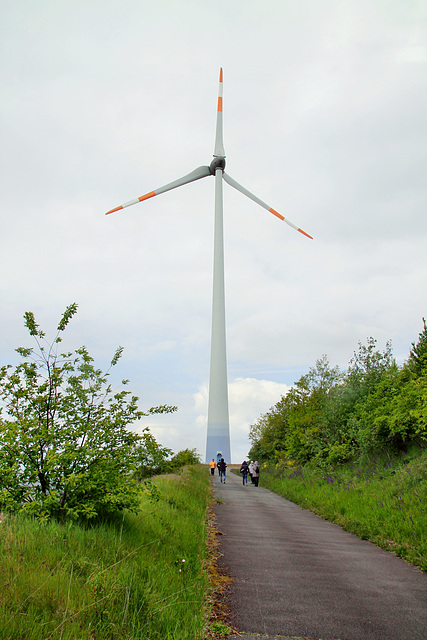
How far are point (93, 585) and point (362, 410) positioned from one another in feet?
59.2

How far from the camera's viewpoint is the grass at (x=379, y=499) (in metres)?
10.5

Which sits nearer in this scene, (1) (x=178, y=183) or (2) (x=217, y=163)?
(1) (x=178, y=183)

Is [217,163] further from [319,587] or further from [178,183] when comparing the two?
[319,587]

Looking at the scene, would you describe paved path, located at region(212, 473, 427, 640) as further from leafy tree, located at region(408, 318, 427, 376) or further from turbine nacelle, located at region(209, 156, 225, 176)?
turbine nacelle, located at region(209, 156, 225, 176)

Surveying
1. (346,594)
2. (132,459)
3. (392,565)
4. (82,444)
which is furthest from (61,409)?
(392,565)

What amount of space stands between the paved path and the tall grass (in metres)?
0.83

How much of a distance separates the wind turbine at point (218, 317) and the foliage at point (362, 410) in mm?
11722

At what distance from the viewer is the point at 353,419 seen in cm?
A: 2125

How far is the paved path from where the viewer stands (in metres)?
5.62

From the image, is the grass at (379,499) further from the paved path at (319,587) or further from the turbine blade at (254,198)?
the turbine blade at (254,198)

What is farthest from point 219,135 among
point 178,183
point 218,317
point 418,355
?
point 418,355

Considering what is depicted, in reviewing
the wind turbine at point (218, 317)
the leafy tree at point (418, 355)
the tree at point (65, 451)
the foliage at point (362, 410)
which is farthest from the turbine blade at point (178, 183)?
the tree at point (65, 451)

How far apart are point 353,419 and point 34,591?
61.4ft

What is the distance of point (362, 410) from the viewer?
68.8 feet
